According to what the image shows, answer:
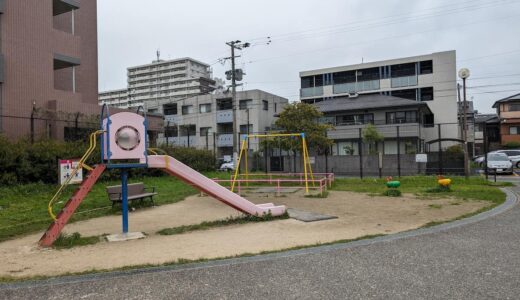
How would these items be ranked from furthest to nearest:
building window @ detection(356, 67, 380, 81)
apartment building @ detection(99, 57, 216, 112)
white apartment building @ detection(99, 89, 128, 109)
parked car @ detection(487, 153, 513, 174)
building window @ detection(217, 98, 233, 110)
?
1. white apartment building @ detection(99, 89, 128, 109)
2. apartment building @ detection(99, 57, 216, 112)
3. building window @ detection(217, 98, 233, 110)
4. building window @ detection(356, 67, 380, 81)
5. parked car @ detection(487, 153, 513, 174)

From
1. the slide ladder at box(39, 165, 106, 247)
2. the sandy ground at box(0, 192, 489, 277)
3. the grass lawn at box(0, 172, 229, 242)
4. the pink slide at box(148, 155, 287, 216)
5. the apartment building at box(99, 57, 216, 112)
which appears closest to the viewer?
the sandy ground at box(0, 192, 489, 277)

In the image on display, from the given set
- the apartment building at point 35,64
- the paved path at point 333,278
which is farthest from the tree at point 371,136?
the paved path at point 333,278

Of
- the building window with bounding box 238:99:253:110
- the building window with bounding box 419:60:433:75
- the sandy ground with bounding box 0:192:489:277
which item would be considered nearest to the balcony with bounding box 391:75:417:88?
the building window with bounding box 419:60:433:75

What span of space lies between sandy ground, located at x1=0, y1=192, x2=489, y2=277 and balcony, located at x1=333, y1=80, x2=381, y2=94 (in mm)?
30350

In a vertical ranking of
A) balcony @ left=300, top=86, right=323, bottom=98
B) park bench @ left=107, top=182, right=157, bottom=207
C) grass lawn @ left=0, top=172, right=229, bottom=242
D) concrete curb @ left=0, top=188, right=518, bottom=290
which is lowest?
concrete curb @ left=0, top=188, right=518, bottom=290

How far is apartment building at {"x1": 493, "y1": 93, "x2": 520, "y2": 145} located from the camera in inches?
1512

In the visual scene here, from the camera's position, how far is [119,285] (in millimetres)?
3984

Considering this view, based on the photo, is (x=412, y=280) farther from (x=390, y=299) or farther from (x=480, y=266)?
(x=480, y=266)

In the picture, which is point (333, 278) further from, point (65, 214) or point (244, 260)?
point (65, 214)

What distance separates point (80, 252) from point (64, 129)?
46.6 ft

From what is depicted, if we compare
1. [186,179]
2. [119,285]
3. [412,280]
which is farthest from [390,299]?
[186,179]

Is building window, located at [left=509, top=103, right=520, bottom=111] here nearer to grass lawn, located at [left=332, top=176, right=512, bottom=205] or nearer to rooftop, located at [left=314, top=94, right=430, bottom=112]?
rooftop, located at [left=314, top=94, right=430, bottom=112]

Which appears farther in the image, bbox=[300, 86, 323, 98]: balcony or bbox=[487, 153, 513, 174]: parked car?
bbox=[300, 86, 323, 98]: balcony

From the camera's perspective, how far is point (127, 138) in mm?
6609
